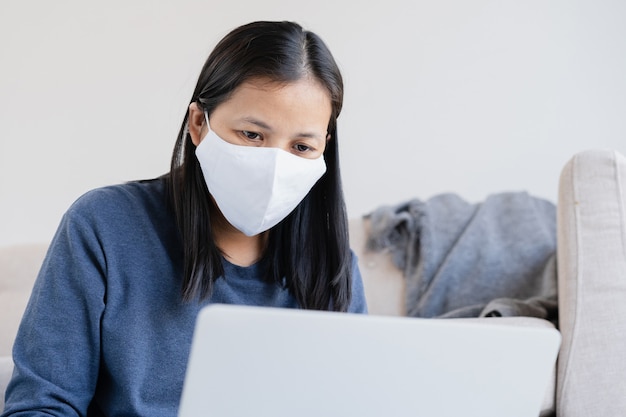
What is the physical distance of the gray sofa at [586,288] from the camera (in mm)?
1516

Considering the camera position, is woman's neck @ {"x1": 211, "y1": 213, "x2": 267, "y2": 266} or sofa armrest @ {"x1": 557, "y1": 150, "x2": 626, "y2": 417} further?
sofa armrest @ {"x1": 557, "y1": 150, "x2": 626, "y2": 417}

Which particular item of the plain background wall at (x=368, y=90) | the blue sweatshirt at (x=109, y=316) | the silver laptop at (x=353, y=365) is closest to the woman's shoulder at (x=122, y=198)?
the blue sweatshirt at (x=109, y=316)

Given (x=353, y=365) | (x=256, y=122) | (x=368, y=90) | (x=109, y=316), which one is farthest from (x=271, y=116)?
(x=368, y=90)

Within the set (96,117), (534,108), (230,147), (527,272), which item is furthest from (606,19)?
(230,147)

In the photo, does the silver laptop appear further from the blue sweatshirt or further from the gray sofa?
the gray sofa

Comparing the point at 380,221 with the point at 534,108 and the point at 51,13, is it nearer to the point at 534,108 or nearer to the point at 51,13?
the point at 534,108

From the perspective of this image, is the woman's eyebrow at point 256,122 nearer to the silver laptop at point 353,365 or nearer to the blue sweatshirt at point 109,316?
the blue sweatshirt at point 109,316

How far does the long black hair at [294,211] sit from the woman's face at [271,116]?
16mm

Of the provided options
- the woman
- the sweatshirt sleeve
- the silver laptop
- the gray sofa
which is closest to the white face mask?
the woman

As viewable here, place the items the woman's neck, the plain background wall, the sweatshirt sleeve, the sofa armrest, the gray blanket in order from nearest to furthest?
the sweatshirt sleeve, the woman's neck, the sofa armrest, the gray blanket, the plain background wall

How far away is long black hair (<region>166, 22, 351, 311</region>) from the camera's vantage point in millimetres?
1176

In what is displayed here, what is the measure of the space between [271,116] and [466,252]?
950 mm

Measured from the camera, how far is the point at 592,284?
1579 mm

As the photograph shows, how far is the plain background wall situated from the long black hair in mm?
939
